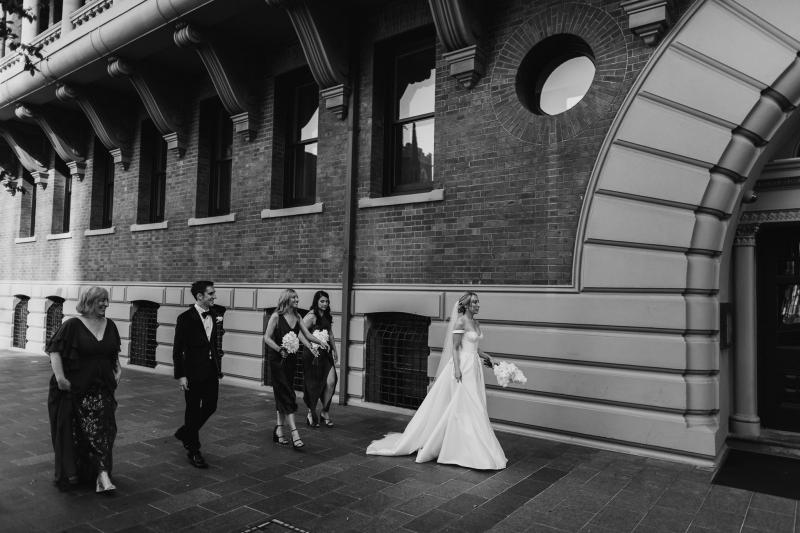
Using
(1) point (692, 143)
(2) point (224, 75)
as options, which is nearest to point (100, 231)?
(2) point (224, 75)

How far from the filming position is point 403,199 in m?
8.76

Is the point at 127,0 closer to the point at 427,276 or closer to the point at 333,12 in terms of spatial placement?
the point at 333,12

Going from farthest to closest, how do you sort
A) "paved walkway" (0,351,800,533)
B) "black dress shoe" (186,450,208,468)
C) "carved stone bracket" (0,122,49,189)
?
1. "carved stone bracket" (0,122,49,189)
2. "black dress shoe" (186,450,208,468)
3. "paved walkway" (0,351,800,533)

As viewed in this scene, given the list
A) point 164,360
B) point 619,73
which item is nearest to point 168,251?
point 164,360

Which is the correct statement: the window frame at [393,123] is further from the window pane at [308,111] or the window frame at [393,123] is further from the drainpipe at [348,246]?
the window pane at [308,111]

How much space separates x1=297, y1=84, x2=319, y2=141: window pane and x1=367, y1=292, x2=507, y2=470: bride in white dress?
5.78 m

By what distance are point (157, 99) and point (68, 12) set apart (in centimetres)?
366

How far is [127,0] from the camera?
35.8 ft

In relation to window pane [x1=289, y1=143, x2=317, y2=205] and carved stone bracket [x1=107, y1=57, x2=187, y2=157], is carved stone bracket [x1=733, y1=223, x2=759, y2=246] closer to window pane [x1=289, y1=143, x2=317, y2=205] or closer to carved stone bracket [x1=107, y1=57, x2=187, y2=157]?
window pane [x1=289, y1=143, x2=317, y2=205]

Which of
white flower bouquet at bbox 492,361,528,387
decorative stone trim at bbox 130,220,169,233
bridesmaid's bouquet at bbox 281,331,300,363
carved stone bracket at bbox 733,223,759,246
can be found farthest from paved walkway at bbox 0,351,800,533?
decorative stone trim at bbox 130,220,169,233

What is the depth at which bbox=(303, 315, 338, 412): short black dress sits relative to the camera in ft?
24.9

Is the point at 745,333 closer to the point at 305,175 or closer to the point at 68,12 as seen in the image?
the point at 305,175

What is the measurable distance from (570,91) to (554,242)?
2187 mm

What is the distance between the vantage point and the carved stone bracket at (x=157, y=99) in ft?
38.6
